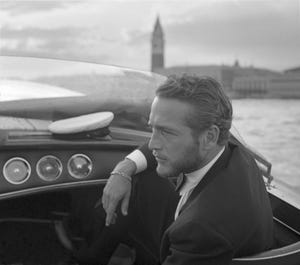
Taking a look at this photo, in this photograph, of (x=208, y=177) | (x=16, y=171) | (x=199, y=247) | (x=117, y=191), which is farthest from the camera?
(x=16, y=171)

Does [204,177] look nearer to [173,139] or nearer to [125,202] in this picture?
[173,139]

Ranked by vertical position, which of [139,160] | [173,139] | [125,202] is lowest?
[125,202]

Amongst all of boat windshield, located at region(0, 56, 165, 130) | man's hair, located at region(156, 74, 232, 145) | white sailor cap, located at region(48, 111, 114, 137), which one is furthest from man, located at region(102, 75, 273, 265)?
boat windshield, located at region(0, 56, 165, 130)

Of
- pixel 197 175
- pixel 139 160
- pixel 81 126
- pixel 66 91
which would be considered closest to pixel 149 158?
pixel 139 160

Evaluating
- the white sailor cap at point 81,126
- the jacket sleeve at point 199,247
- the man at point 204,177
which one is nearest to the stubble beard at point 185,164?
the man at point 204,177

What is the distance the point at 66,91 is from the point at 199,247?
1210 mm

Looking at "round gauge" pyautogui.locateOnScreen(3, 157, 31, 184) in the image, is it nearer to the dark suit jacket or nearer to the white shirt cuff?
the white shirt cuff

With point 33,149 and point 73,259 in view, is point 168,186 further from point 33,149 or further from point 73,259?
point 73,259

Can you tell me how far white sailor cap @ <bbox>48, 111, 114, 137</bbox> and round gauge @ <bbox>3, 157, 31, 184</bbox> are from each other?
14 centimetres

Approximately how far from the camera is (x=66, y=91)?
6.49 ft

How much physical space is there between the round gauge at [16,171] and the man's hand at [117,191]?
0.29 m

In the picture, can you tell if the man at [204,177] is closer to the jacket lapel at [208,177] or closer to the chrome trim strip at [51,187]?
the jacket lapel at [208,177]

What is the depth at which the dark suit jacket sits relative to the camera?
0.91 metres

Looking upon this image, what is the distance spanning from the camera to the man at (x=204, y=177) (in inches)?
36.3
